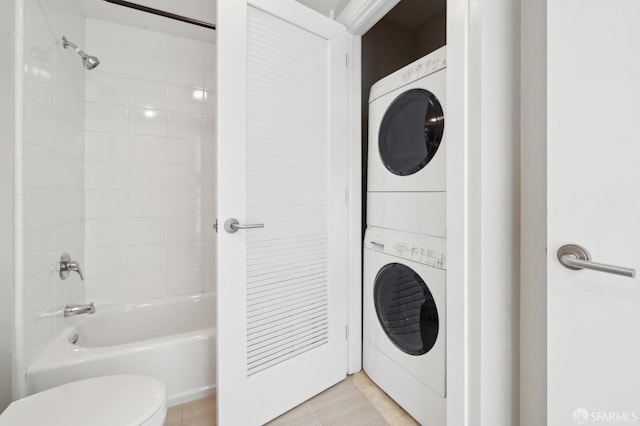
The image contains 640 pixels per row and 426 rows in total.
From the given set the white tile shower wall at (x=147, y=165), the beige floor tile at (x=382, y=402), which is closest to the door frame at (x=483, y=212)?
the beige floor tile at (x=382, y=402)

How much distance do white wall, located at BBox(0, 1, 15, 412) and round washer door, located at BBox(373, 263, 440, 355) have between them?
5.33 feet

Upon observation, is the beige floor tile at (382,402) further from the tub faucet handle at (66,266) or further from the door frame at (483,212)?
the tub faucet handle at (66,266)

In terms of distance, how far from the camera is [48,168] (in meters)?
1.35

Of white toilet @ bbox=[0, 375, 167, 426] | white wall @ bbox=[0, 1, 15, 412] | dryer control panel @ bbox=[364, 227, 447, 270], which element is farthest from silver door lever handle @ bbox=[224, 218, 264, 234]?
white wall @ bbox=[0, 1, 15, 412]

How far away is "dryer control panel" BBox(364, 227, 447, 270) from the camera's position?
1.20 meters

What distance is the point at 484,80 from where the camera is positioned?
0.86 metres

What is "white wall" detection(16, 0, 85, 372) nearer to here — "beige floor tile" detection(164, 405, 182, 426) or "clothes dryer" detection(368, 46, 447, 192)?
"beige floor tile" detection(164, 405, 182, 426)

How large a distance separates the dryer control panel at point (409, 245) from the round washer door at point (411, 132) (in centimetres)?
32

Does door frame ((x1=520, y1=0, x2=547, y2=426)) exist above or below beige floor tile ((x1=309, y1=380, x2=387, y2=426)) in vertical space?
above

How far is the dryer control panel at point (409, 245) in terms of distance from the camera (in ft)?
3.95

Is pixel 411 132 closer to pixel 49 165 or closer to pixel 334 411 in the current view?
pixel 334 411

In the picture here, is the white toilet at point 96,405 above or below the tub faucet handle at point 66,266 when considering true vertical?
below

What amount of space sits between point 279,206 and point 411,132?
0.74 m
